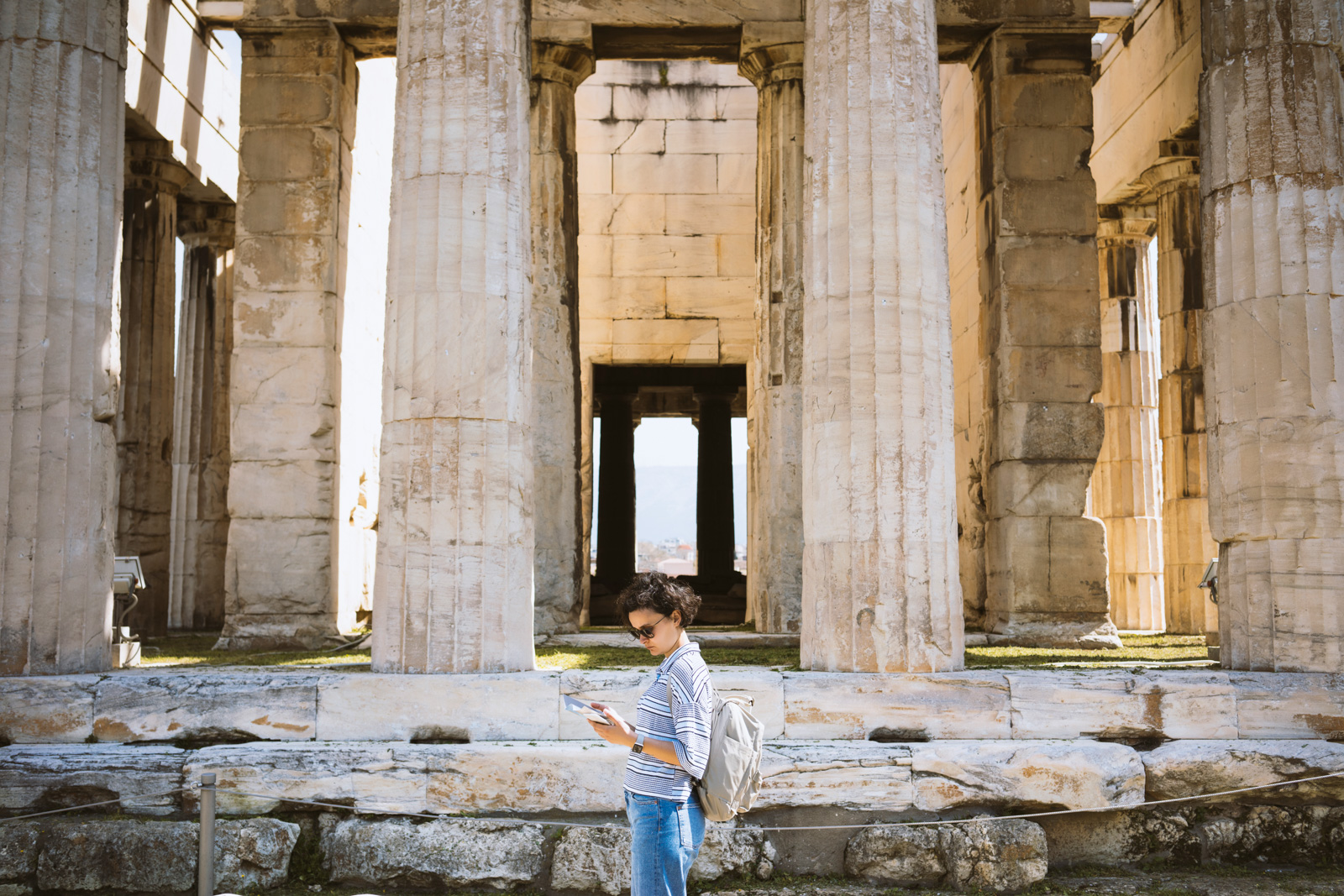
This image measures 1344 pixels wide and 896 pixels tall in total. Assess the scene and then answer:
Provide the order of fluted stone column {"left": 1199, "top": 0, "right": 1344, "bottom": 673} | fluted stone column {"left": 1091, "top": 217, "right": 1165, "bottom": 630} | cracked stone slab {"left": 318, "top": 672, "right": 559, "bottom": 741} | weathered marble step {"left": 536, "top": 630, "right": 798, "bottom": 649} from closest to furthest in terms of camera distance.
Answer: cracked stone slab {"left": 318, "top": 672, "right": 559, "bottom": 741}
fluted stone column {"left": 1199, "top": 0, "right": 1344, "bottom": 673}
weathered marble step {"left": 536, "top": 630, "right": 798, "bottom": 649}
fluted stone column {"left": 1091, "top": 217, "right": 1165, "bottom": 630}

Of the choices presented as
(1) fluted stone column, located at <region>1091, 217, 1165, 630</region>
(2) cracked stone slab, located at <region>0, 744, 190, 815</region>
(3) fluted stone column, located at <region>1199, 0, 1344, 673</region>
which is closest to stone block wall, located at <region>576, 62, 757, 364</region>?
(1) fluted stone column, located at <region>1091, 217, 1165, 630</region>

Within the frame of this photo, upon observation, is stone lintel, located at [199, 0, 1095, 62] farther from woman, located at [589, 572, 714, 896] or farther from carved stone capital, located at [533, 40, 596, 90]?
woman, located at [589, 572, 714, 896]

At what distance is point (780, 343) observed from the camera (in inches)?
538

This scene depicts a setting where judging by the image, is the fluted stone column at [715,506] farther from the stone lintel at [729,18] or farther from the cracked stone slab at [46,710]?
the cracked stone slab at [46,710]

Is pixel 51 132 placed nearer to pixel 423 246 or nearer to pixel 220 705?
pixel 423 246

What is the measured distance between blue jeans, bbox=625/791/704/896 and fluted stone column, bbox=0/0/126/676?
6361 mm

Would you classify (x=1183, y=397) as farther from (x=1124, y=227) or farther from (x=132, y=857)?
(x=132, y=857)

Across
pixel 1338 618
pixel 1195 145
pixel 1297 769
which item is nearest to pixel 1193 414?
pixel 1195 145

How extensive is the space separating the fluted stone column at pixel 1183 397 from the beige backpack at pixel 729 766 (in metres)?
14.2

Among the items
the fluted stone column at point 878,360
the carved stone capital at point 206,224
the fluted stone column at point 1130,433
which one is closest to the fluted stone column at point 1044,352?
the fluted stone column at point 878,360

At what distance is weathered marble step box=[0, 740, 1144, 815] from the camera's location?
304 inches

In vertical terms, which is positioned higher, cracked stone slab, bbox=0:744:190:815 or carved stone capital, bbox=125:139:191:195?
carved stone capital, bbox=125:139:191:195

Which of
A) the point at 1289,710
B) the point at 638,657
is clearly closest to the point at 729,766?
the point at 1289,710

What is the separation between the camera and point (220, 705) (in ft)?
26.8
